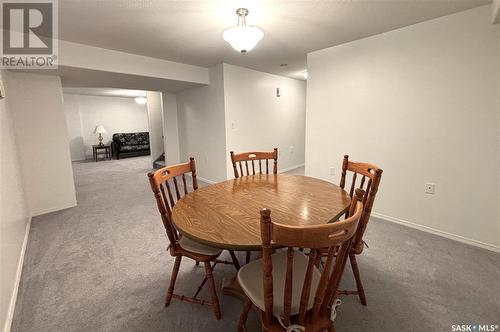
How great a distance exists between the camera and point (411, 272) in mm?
1903

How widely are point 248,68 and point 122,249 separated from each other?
139 inches

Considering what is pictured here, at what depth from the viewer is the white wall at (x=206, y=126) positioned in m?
4.20

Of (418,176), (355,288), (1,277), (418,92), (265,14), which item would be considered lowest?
(355,288)

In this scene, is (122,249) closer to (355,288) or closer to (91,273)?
(91,273)

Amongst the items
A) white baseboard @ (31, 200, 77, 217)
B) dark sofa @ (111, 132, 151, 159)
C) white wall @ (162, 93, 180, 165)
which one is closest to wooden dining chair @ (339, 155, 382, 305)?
white baseboard @ (31, 200, 77, 217)

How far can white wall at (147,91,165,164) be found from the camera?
637cm

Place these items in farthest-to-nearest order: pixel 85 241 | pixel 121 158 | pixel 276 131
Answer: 1. pixel 121 158
2. pixel 276 131
3. pixel 85 241

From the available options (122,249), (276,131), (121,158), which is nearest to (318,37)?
(276,131)

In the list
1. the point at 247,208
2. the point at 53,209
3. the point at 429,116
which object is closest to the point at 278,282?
the point at 247,208

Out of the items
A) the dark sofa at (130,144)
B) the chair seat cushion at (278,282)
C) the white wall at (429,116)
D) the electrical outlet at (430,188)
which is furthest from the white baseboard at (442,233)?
the dark sofa at (130,144)

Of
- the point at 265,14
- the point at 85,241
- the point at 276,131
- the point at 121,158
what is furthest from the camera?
the point at 121,158

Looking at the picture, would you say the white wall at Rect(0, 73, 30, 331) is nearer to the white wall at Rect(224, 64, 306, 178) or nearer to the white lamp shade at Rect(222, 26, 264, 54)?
the white lamp shade at Rect(222, 26, 264, 54)

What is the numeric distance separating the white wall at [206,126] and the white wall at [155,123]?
142cm

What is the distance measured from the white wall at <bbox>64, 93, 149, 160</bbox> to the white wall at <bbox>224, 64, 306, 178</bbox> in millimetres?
5981
